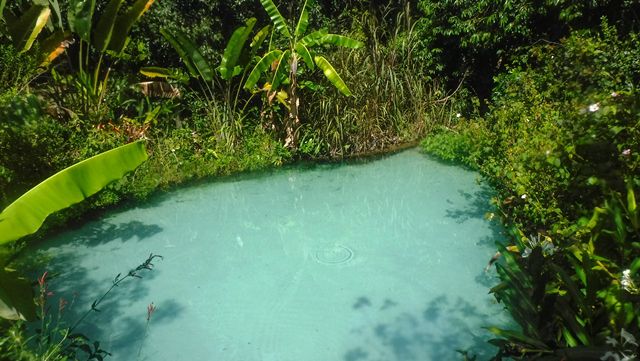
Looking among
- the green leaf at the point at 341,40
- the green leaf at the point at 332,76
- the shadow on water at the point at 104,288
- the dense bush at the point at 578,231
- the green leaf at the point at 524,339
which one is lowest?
the shadow on water at the point at 104,288

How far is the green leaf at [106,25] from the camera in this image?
20.8 ft

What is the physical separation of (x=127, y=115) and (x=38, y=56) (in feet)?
6.35

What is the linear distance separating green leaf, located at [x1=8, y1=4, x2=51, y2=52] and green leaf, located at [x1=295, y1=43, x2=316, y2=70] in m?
3.76

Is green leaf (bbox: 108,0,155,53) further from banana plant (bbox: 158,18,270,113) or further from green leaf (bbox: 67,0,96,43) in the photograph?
green leaf (bbox: 67,0,96,43)

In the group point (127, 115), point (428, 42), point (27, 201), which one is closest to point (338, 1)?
point (428, 42)

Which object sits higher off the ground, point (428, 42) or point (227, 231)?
point (428, 42)

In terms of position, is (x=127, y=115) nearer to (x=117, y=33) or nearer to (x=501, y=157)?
(x=117, y=33)

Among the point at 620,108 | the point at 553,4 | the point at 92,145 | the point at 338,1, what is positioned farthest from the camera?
the point at 338,1

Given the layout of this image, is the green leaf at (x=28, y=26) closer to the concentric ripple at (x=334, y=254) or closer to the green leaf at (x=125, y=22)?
the green leaf at (x=125, y=22)

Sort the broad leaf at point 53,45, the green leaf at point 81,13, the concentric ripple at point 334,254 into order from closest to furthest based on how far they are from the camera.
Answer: the concentric ripple at point 334,254 → the green leaf at point 81,13 → the broad leaf at point 53,45

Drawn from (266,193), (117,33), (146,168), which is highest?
(117,33)

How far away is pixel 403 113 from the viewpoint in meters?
9.12

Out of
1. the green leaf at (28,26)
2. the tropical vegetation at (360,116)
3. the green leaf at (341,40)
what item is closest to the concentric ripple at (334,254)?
the tropical vegetation at (360,116)

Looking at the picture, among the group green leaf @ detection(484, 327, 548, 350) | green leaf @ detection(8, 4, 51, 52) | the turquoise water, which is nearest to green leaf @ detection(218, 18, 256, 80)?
the turquoise water
